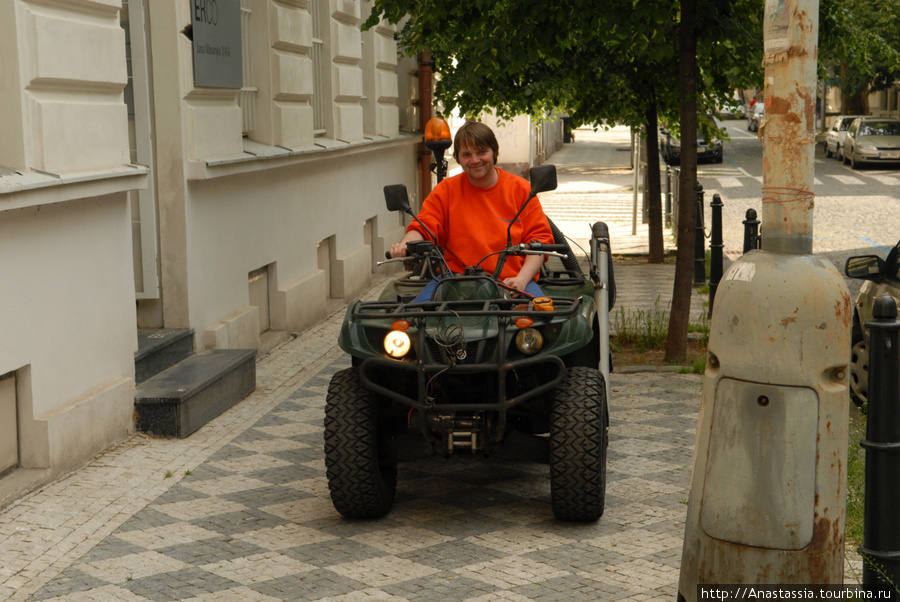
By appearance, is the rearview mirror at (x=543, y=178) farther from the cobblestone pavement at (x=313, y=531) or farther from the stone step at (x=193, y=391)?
the stone step at (x=193, y=391)

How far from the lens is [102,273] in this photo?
669 centimetres

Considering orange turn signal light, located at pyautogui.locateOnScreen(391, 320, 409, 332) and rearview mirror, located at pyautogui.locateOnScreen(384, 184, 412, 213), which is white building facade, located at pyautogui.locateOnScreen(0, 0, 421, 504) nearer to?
rearview mirror, located at pyautogui.locateOnScreen(384, 184, 412, 213)

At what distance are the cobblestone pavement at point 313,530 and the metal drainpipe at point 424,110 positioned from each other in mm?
10969

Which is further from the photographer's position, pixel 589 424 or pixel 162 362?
pixel 162 362

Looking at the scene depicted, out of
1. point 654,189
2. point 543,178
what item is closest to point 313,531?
point 543,178

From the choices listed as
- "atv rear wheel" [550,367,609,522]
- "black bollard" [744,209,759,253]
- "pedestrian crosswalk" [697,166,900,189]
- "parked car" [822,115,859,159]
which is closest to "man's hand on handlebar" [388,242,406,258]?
"atv rear wheel" [550,367,609,522]

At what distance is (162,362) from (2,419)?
2014mm

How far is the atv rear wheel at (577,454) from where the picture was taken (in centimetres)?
511

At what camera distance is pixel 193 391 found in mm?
7117

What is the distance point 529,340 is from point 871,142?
31.2 m

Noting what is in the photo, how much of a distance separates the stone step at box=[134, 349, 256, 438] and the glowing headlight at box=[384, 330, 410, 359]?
2.22m

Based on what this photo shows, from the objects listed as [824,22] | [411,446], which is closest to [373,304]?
[411,446]

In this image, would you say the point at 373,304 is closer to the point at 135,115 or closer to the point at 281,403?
the point at 281,403

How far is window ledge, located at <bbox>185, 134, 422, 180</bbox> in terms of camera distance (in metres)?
8.20
